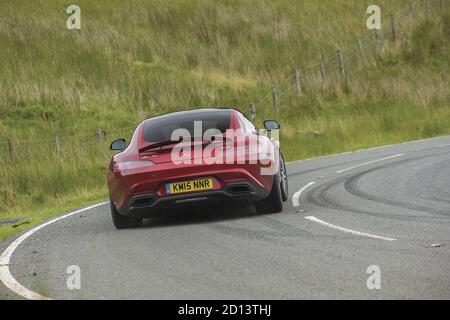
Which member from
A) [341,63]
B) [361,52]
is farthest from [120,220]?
[361,52]

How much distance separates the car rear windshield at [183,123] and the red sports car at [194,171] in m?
0.02

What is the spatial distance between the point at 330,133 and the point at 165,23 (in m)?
16.9

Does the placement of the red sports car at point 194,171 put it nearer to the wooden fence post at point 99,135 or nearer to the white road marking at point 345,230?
the white road marking at point 345,230

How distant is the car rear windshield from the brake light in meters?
0.41

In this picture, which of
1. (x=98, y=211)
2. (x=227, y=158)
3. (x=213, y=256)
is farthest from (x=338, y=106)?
(x=213, y=256)

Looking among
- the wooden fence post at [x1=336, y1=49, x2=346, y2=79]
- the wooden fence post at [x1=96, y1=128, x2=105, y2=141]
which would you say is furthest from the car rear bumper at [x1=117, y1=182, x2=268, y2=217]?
the wooden fence post at [x1=336, y1=49, x2=346, y2=79]

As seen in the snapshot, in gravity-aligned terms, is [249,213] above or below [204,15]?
below

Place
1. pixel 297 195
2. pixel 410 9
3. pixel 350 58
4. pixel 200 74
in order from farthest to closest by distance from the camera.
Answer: pixel 410 9 → pixel 350 58 → pixel 200 74 → pixel 297 195

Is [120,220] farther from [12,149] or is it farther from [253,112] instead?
[253,112]

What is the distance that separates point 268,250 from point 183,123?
3.36 metres

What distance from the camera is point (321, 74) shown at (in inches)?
1415

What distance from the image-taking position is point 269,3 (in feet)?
148

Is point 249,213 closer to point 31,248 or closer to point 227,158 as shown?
point 227,158

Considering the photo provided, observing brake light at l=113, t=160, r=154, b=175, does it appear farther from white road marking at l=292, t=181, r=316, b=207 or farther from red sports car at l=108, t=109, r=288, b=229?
white road marking at l=292, t=181, r=316, b=207
